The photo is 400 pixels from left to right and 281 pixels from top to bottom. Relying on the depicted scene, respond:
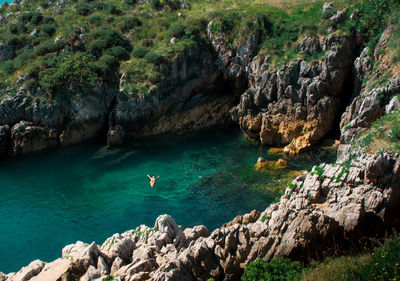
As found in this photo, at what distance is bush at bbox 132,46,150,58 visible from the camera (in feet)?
149

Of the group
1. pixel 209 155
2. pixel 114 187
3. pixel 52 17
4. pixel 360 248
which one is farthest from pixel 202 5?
pixel 360 248

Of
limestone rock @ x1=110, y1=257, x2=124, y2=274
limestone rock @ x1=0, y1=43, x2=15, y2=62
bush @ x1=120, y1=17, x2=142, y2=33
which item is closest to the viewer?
limestone rock @ x1=110, y1=257, x2=124, y2=274

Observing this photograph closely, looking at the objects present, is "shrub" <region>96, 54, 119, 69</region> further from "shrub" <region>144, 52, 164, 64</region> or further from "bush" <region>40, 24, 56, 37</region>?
"bush" <region>40, 24, 56, 37</region>

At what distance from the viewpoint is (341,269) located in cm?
1316

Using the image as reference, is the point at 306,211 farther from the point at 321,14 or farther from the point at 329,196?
the point at 321,14

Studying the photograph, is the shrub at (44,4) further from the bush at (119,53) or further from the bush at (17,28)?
the bush at (119,53)

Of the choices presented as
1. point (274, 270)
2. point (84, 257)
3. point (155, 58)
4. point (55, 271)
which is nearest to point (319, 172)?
point (274, 270)

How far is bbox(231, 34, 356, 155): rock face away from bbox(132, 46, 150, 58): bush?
14416 mm

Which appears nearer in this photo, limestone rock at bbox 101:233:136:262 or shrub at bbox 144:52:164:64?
limestone rock at bbox 101:233:136:262

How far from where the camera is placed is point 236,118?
40344 mm

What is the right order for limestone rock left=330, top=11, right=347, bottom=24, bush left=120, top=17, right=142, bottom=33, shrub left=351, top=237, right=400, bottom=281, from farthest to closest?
bush left=120, top=17, right=142, bottom=33 → limestone rock left=330, top=11, right=347, bottom=24 → shrub left=351, top=237, right=400, bottom=281

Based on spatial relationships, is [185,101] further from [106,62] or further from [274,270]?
[274,270]

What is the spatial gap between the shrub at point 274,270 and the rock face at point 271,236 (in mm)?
1190

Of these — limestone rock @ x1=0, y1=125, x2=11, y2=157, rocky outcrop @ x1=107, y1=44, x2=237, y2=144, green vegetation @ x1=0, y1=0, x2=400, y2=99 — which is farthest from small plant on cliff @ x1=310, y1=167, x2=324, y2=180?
limestone rock @ x1=0, y1=125, x2=11, y2=157
